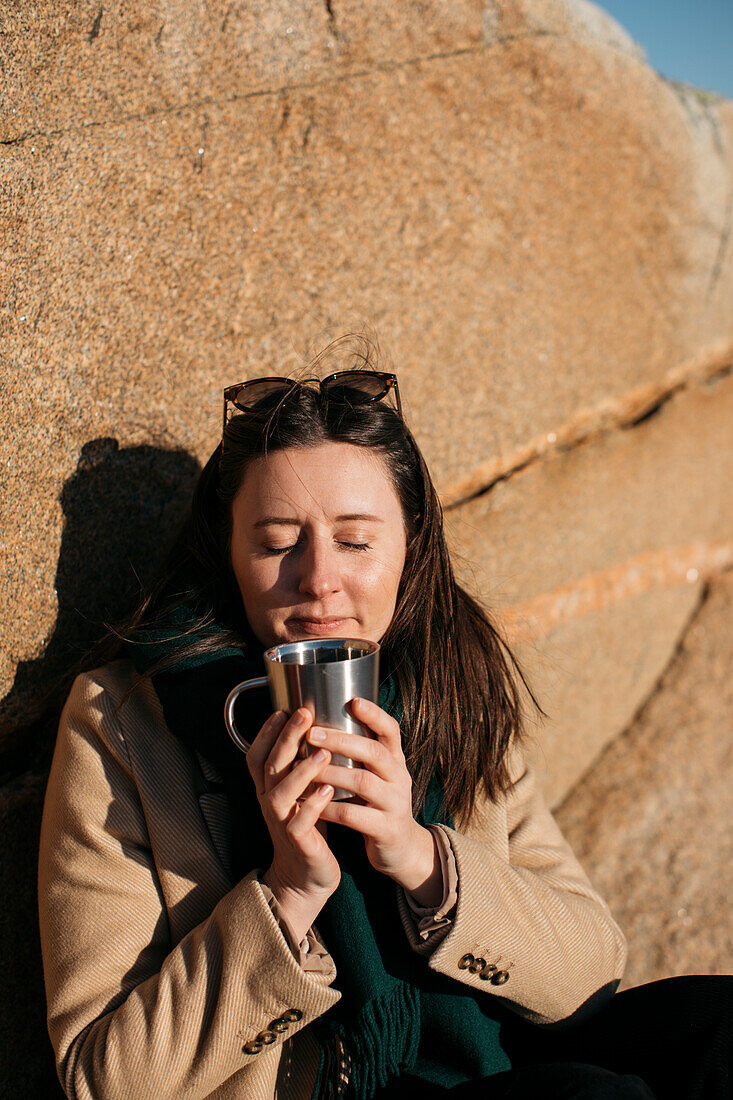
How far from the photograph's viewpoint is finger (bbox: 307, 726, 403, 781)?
1402 millimetres

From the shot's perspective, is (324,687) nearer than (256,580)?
Yes

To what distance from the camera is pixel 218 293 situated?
2.20 metres

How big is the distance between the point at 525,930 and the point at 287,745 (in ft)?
2.23

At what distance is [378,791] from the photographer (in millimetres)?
1455

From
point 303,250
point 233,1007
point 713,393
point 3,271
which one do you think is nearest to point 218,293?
point 303,250

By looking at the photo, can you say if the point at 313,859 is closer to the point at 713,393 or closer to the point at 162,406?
the point at 162,406

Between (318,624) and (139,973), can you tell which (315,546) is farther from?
(139,973)

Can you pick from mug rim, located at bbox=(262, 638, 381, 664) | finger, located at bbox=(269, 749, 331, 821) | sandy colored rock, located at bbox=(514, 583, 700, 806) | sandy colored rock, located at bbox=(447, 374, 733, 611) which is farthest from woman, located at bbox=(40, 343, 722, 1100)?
sandy colored rock, located at bbox=(514, 583, 700, 806)

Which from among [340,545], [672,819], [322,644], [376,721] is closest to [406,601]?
[340,545]

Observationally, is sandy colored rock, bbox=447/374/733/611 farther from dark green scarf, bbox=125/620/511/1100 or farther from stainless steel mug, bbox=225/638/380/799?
stainless steel mug, bbox=225/638/380/799

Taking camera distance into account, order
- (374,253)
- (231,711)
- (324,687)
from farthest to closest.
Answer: (374,253), (231,711), (324,687)

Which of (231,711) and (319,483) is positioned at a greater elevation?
(319,483)

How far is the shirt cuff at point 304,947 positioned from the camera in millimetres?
1496

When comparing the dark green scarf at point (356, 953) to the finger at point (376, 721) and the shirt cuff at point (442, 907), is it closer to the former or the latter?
the shirt cuff at point (442, 907)
